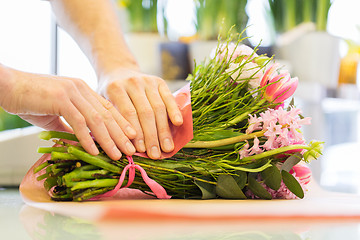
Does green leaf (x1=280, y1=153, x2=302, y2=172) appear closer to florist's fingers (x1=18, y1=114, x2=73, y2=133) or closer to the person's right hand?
the person's right hand

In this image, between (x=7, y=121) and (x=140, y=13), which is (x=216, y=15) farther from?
(x=7, y=121)

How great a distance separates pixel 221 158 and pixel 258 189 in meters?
0.08

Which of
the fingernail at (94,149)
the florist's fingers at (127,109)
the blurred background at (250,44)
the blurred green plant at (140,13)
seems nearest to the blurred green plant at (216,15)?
the blurred background at (250,44)

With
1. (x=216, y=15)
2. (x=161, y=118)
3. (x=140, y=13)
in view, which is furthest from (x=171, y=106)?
(x=140, y=13)

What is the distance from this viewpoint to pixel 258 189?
2.31ft

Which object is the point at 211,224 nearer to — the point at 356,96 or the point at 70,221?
the point at 70,221

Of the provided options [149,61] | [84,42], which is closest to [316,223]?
[84,42]

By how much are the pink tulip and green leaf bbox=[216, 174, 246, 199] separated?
0.16 meters

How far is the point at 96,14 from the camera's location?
0.98m

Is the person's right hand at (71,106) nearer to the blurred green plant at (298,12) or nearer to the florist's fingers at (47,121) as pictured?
the florist's fingers at (47,121)

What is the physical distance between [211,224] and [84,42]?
2.05 feet

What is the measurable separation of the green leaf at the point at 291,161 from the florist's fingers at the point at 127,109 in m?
0.23

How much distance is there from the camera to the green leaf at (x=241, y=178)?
692 mm

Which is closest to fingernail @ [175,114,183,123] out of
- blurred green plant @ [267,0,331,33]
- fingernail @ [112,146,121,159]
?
fingernail @ [112,146,121,159]
